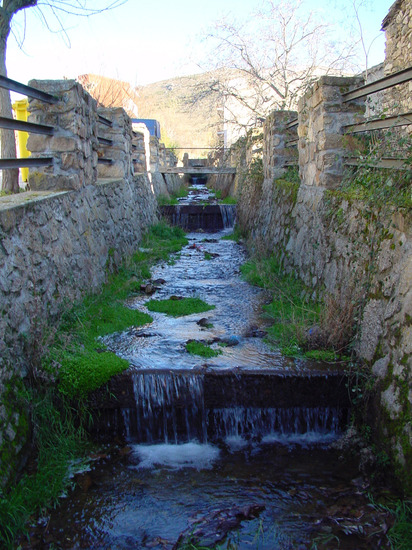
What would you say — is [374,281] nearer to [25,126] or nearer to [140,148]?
[25,126]

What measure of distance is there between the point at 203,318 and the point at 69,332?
1798mm

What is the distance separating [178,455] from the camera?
412cm

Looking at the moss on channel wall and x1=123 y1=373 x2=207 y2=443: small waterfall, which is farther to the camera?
x1=123 y1=373 x2=207 y2=443: small waterfall

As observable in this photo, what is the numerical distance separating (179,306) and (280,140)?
4716 mm

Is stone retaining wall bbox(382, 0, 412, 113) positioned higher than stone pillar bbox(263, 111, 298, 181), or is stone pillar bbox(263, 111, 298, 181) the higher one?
stone retaining wall bbox(382, 0, 412, 113)

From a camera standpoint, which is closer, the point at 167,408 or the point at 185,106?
the point at 167,408

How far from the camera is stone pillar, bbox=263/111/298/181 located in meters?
9.48

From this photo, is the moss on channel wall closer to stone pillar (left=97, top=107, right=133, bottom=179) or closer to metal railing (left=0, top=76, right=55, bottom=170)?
metal railing (left=0, top=76, right=55, bottom=170)

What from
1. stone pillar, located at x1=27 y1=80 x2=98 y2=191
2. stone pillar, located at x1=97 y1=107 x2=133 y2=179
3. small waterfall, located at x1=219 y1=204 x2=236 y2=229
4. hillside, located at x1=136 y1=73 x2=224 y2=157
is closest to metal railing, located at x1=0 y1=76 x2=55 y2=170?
stone pillar, located at x1=27 y1=80 x2=98 y2=191

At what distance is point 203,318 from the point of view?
6.09 metres

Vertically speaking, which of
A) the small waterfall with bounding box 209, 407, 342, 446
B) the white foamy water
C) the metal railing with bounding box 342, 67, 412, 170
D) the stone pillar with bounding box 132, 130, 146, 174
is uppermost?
the stone pillar with bounding box 132, 130, 146, 174

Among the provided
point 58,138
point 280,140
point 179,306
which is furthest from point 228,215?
point 58,138

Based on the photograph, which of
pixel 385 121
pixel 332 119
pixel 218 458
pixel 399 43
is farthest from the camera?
pixel 399 43

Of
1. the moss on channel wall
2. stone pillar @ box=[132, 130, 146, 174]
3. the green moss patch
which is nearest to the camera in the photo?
the moss on channel wall
